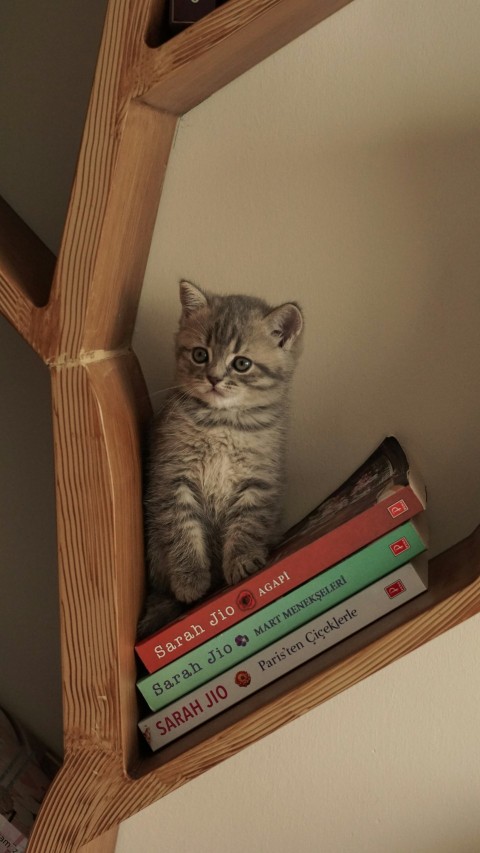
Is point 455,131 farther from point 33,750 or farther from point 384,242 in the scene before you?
point 33,750

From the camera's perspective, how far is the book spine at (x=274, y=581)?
82 centimetres

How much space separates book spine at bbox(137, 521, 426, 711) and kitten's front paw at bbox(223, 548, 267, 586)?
70 mm

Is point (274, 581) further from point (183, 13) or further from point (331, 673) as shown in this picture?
point (183, 13)

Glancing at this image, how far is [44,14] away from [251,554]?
82 centimetres

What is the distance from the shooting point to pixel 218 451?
0.98 metres

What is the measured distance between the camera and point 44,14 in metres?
1.10

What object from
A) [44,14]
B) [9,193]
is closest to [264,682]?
[9,193]

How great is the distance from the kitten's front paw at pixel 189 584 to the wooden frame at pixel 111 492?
0.16 feet

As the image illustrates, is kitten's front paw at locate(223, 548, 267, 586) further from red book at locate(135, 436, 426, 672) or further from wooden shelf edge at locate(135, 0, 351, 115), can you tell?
wooden shelf edge at locate(135, 0, 351, 115)

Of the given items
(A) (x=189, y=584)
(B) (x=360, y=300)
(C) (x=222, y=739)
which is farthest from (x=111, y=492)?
(B) (x=360, y=300)

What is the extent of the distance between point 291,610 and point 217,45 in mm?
605

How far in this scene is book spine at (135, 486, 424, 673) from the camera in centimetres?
82

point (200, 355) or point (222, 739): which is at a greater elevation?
point (200, 355)

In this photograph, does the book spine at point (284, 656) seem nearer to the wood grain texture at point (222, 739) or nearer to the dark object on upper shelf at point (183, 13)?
the wood grain texture at point (222, 739)
